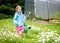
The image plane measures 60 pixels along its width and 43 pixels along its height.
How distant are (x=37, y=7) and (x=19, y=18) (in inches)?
384

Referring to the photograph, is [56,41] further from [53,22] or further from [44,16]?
[44,16]

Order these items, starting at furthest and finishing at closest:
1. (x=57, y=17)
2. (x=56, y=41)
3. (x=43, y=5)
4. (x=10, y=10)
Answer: (x=10, y=10)
(x=43, y=5)
(x=57, y=17)
(x=56, y=41)

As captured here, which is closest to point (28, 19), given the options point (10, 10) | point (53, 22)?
point (53, 22)

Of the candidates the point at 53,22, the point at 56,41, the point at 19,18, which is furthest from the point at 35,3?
the point at 56,41

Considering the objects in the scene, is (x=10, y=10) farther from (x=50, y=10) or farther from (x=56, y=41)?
(x=56, y=41)

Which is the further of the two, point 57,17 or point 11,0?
point 11,0

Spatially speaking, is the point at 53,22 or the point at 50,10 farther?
the point at 50,10

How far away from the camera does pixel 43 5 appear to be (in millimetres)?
21219

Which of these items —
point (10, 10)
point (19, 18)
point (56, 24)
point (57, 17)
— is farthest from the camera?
point (10, 10)

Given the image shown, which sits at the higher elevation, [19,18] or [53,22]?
[19,18]

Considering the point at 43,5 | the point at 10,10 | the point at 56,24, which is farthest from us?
the point at 10,10

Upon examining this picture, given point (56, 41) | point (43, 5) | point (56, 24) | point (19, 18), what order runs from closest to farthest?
1. point (56, 41)
2. point (19, 18)
3. point (56, 24)
4. point (43, 5)

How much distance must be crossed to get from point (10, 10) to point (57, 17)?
632cm

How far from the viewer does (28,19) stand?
67.9 feet
